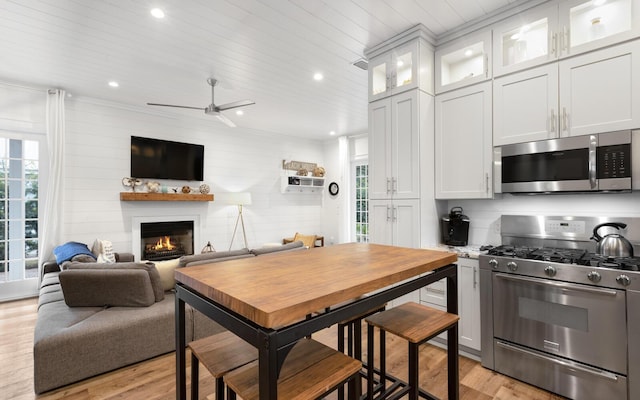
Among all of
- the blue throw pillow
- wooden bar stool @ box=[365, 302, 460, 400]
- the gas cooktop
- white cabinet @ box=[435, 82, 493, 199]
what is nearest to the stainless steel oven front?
the gas cooktop

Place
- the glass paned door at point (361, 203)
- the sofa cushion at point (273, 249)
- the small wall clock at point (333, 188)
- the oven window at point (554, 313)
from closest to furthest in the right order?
the oven window at point (554, 313) < the sofa cushion at point (273, 249) < the glass paned door at point (361, 203) < the small wall clock at point (333, 188)

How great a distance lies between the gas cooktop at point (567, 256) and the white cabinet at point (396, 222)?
66cm

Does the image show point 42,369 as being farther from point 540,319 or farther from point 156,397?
point 540,319

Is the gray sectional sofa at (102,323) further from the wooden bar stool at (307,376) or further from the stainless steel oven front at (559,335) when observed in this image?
the stainless steel oven front at (559,335)

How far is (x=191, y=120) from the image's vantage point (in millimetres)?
5660

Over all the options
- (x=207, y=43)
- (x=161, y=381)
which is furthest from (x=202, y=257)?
(x=207, y=43)

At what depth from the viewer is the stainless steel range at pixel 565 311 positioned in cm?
187

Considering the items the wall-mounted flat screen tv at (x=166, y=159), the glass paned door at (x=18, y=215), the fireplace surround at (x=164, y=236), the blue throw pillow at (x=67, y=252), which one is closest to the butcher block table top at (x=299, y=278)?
the blue throw pillow at (x=67, y=252)

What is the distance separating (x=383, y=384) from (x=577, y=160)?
7.00ft

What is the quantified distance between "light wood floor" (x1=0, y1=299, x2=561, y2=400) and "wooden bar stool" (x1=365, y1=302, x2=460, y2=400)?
0.70 meters

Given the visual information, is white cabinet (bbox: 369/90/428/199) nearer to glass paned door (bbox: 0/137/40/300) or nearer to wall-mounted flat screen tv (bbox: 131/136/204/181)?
wall-mounted flat screen tv (bbox: 131/136/204/181)

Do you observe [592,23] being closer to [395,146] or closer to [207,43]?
[395,146]

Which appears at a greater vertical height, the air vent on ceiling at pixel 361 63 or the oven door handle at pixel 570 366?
the air vent on ceiling at pixel 361 63

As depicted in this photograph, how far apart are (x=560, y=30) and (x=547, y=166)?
3.33 feet
